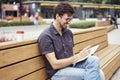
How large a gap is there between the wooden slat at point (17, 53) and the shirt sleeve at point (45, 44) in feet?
0.36

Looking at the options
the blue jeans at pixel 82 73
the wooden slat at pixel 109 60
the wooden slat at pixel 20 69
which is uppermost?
the wooden slat at pixel 20 69

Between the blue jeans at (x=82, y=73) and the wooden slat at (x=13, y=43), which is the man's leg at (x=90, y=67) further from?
the wooden slat at (x=13, y=43)

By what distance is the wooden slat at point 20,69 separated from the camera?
10.5 feet

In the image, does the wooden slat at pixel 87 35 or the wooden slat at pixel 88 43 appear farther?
the wooden slat at pixel 87 35

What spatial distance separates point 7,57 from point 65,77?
32.6 inches

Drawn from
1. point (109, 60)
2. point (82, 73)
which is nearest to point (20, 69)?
point (82, 73)

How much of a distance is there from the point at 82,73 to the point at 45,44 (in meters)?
0.55

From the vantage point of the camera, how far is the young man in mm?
3711

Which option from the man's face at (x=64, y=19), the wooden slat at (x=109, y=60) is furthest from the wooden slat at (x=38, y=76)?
the wooden slat at (x=109, y=60)

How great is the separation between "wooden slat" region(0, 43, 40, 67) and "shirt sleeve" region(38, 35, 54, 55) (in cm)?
11

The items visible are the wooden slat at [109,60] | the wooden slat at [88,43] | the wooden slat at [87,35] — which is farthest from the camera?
the wooden slat at [87,35]

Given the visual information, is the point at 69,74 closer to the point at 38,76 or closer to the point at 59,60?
the point at 59,60

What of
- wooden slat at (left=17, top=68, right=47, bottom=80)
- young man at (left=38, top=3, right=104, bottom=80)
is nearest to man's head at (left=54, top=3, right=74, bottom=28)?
young man at (left=38, top=3, right=104, bottom=80)

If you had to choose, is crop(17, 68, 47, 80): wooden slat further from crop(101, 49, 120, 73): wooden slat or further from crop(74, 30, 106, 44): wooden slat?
crop(74, 30, 106, 44): wooden slat
